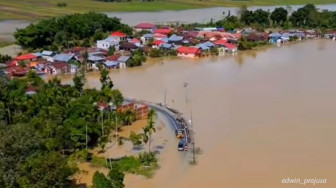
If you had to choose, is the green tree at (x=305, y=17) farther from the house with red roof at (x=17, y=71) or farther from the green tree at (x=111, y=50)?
the house with red roof at (x=17, y=71)

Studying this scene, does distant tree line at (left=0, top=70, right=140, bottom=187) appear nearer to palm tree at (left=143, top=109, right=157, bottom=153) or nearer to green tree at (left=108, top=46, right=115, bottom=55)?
palm tree at (left=143, top=109, right=157, bottom=153)

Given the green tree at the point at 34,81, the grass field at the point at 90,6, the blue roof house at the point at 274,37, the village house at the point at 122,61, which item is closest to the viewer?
the green tree at the point at 34,81

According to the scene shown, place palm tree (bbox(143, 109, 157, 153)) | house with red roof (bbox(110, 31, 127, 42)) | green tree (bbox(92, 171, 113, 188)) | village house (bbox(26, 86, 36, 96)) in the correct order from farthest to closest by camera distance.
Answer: house with red roof (bbox(110, 31, 127, 42)) → village house (bbox(26, 86, 36, 96)) → palm tree (bbox(143, 109, 157, 153)) → green tree (bbox(92, 171, 113, 188))

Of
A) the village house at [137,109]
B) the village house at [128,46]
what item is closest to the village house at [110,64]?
the village house at [128,46]

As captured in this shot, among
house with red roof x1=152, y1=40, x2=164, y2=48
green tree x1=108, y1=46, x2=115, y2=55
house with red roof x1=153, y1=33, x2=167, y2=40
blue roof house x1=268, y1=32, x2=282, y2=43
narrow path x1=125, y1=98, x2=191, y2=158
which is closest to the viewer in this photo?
narrow path x1=125, y1=98, x2=191, y2=158

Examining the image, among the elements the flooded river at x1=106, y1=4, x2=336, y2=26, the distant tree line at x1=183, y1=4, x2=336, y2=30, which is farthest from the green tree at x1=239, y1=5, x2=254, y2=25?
the flooded river at x1=106, y1=4, x2=336, y2=26
